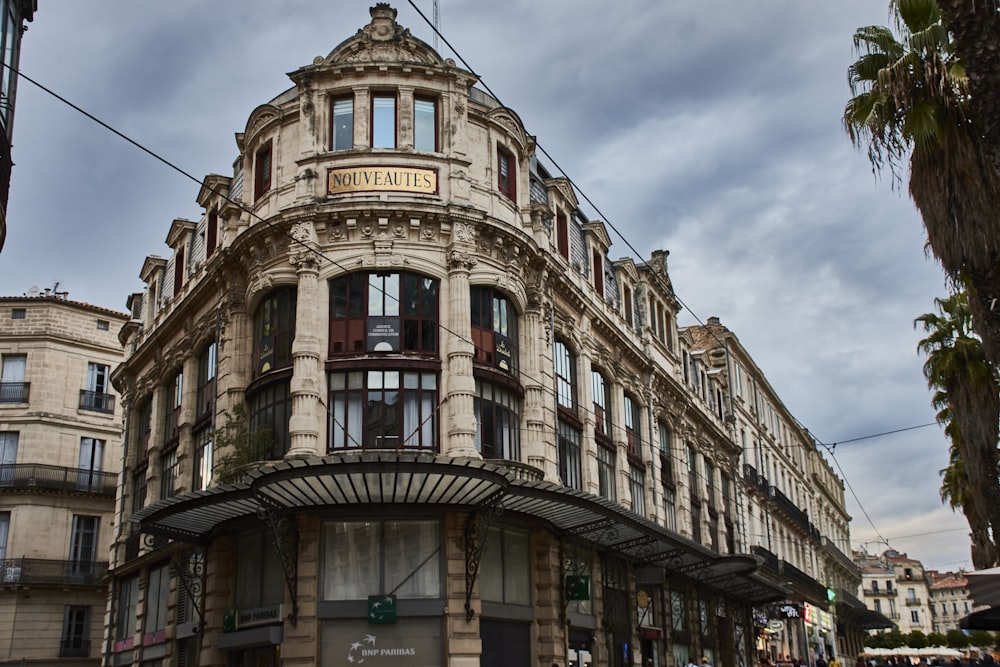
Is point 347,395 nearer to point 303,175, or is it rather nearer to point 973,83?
point 303,175

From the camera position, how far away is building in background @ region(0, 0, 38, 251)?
14.5 m

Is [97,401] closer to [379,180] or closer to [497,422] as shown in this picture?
[379,180]

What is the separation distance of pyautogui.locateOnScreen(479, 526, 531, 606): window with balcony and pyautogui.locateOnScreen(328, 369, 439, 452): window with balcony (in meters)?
2.94

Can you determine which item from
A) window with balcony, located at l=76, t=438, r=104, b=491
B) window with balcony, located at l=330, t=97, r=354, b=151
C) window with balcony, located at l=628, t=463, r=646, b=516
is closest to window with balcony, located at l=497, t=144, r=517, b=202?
window with balcony, located at l=330, t=97, r=354, b=151

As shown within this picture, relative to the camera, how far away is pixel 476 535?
78.7 feet

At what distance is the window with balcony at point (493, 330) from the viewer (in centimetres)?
2667

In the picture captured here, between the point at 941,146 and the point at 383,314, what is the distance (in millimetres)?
14978

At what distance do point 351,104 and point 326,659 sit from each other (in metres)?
14.7

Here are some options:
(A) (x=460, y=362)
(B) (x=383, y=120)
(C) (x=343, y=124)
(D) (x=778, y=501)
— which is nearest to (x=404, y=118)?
(B) (x=383, y=120)

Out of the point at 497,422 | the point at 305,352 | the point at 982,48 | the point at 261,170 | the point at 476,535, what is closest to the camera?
the point at 982,48

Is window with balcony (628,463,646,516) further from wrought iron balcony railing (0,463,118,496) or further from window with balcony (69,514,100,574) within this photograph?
window with balcony (69,514,100,574)

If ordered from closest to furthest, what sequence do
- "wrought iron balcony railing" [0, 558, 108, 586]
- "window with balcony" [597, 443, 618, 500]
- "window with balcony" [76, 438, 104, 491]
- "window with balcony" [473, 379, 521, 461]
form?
"window with balcony" [473, 379, 521, 461], "window with balcony" [597, 443, 618, 500], "wrought iron balcony railing" [0, 558, 108, 586], "window with balcony" [76, 438, 104, 491]

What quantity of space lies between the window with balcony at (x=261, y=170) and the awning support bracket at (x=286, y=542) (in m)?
10.2

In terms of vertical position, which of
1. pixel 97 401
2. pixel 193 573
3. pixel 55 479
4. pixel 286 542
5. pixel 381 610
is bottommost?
pixel 381 610
